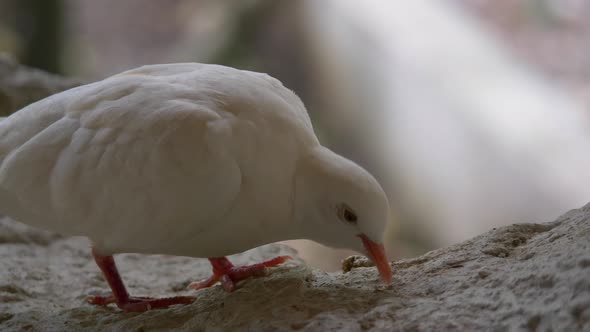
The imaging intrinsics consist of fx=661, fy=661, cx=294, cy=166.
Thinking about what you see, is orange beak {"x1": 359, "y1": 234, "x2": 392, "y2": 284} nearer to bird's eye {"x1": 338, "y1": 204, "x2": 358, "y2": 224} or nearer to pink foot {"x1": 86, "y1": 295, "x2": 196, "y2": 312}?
bird's eye {"x1": 338, "y1": 204, "x2": 358, "y2": 224}

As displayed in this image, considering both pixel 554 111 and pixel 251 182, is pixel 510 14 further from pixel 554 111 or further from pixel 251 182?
pixel 251 182

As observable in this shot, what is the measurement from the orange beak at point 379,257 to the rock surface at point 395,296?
46 mm

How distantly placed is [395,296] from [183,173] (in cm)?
89

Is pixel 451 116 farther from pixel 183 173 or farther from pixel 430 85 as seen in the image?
pixel 183 173

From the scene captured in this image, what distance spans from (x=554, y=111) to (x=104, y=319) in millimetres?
4542

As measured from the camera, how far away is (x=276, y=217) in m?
2.67

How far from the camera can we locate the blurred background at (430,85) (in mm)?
5574

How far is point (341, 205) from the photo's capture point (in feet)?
8.67

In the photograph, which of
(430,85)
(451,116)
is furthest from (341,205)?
(430,85)

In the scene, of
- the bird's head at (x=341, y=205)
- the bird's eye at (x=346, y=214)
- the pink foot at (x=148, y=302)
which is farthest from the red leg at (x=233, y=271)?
the bird's eye at (x=346, y=214)

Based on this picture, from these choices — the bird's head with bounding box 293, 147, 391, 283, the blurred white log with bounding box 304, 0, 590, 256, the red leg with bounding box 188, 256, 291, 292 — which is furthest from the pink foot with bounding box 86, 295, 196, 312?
the blurred white log with bounding box 304, 0, 590, 256

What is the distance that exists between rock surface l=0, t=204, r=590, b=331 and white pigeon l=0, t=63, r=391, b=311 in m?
0.15

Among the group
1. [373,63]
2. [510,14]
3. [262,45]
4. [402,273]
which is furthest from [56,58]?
[402,273]

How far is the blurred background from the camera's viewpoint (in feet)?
18.3
